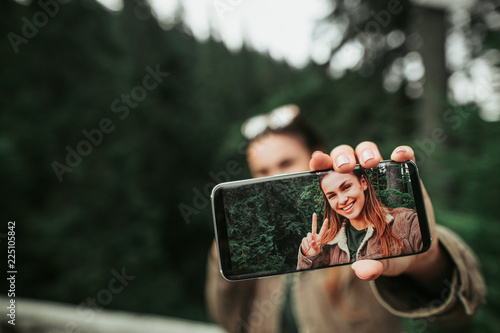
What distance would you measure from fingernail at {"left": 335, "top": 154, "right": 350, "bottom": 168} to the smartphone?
37 millimetres

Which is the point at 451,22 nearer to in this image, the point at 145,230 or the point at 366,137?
the point at 366,137

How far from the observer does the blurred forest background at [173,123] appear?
2.08 meters

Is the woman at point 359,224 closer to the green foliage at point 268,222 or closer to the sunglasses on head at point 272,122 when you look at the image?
the green foliage at point 268,222

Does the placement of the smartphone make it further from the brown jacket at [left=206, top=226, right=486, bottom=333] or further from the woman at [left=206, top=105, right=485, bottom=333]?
the brown jacket at [left=206, top=226, right=486, bottom=333]

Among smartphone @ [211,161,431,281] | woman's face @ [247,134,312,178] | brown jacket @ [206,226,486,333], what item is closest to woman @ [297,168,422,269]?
smartphone @ [211,161,431,281]

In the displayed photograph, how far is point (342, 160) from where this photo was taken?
0.76 m

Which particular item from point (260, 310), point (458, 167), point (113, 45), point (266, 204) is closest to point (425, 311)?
point (266, 204)

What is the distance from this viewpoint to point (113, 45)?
13.4 ft

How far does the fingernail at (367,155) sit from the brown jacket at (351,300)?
374 mm

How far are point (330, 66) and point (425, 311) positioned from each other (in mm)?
2519

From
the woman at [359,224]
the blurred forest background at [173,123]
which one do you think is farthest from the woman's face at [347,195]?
the blurred forest background at [173,123]

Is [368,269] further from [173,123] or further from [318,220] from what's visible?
[173,123]

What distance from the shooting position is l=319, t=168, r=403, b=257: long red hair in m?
0.79

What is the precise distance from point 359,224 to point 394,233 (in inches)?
3.5
